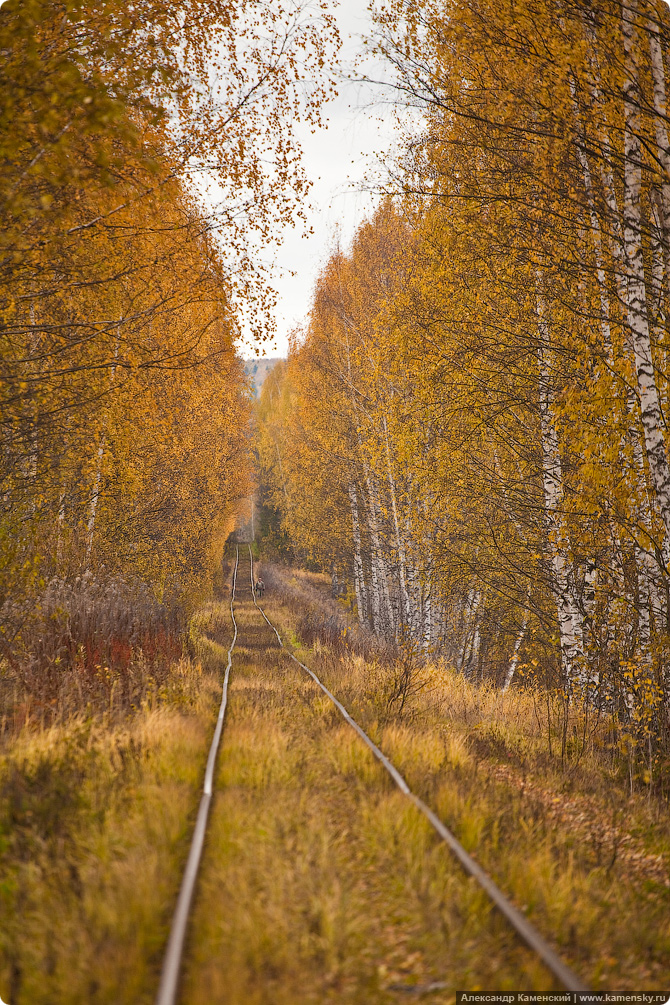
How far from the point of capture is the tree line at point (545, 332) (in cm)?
553

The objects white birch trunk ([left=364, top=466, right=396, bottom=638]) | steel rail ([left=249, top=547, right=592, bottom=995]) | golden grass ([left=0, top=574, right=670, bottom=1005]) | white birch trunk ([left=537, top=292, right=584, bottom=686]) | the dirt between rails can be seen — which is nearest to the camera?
steel rail ([left=249, top=547, right=592, bottom=995])

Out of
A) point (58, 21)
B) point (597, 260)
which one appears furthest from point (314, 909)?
point (58, 21)

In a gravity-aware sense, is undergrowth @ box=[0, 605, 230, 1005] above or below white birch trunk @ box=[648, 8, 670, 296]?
below

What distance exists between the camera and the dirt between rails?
4188mm

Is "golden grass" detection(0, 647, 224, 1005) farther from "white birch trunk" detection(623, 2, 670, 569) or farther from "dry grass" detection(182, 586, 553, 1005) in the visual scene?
"white birch trunk" detection(623, 2, 670, 569)

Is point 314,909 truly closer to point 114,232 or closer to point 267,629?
point 114,232

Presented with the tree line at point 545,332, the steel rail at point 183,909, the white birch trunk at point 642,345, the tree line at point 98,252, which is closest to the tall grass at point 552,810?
the tree line at point 545,332

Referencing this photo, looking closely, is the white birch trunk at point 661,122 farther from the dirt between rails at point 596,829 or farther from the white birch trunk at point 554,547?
the dirt between rails at point 596,829

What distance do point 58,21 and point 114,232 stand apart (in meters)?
1.86

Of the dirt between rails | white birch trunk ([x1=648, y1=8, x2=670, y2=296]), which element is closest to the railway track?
the dirt between rails

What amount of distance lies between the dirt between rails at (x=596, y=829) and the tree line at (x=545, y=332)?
1049mm

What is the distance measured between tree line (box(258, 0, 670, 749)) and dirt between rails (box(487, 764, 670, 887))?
3.44 ft

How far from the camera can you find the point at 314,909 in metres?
3.32

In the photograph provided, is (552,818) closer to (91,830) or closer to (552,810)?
(552,810)
